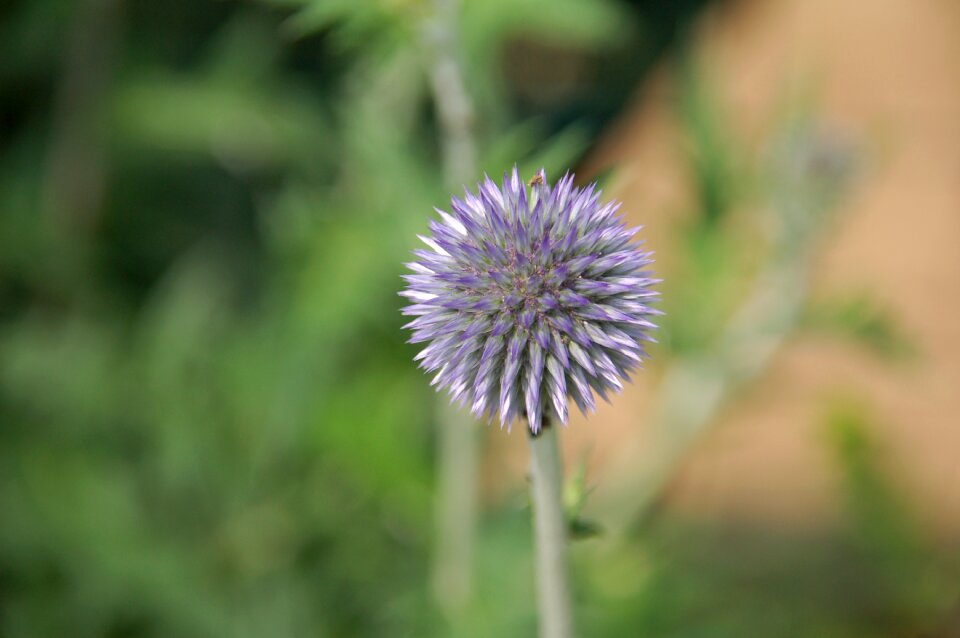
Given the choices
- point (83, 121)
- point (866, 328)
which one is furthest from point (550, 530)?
point (83, 121)

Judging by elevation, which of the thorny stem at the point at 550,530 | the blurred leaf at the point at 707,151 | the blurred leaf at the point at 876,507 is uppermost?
the blurred leaf at the point at 707,151

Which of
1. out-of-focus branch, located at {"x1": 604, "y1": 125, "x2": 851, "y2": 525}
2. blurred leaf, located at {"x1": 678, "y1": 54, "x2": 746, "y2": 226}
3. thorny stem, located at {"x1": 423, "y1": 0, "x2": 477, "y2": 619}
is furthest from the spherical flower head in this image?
out-of-focus branch, located at {"x1": 604, "y1": 125, "x2": 851, "y2": 525}

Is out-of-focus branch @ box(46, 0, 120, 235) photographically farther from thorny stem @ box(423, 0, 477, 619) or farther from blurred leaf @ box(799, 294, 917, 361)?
blurred leaf @ box(799, 294, 917, 361)

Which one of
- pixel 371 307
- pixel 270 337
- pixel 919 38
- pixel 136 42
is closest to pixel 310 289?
pixel 371 307

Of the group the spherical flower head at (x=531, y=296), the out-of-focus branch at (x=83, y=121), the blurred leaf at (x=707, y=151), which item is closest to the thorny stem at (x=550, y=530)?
the spherical flower head at (x=531, y=296)

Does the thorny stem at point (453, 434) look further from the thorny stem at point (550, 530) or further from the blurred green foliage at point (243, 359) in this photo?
the thorny stem at point (550, 530)
